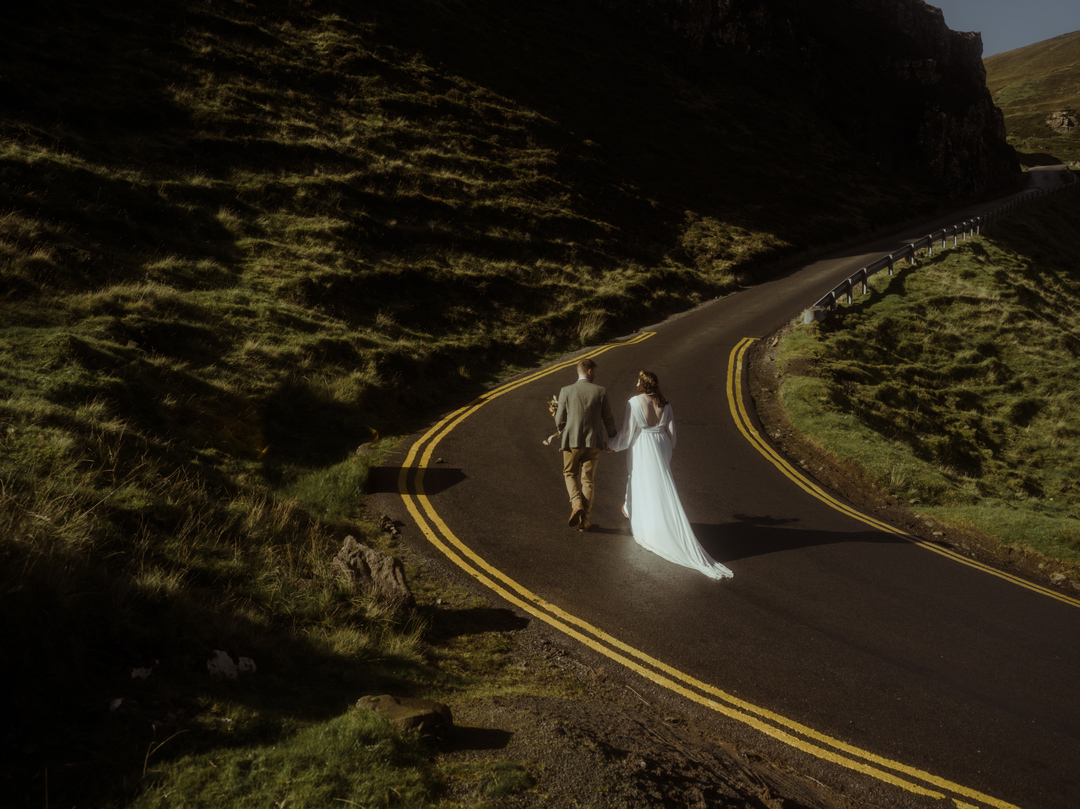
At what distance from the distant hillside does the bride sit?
11663 cm

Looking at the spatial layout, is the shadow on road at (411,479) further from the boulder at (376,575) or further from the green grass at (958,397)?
the green grass at (958,397)

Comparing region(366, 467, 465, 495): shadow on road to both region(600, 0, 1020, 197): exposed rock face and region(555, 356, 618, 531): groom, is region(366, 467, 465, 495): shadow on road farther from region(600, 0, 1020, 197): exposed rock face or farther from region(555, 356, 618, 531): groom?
region(600, 0, 1020, 197): exposed rock face

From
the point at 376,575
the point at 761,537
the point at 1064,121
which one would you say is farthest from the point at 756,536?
the point at 1064,121

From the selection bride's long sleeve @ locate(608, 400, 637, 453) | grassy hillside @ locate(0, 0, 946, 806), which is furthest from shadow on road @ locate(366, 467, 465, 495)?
bride's long sleeve @ locate(608, 400, 637, 453)

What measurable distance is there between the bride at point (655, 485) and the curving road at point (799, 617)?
266 mm

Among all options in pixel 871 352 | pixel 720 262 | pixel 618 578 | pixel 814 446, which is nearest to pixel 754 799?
pixel 618 578

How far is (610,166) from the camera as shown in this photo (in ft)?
118

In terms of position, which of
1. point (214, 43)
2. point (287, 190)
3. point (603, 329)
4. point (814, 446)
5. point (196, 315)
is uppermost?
point (214, 43)

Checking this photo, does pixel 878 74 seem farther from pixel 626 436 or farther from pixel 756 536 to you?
pixel 626 436

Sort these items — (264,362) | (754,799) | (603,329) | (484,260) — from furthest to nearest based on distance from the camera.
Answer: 1. (484,260)
2. (603,329)
3. (264,362)
4. (754,799)

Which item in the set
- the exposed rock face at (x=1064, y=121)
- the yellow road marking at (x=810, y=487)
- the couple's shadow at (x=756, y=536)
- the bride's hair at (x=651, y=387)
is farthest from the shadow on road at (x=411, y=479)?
the exposed rock face at (x=1064, y=121)

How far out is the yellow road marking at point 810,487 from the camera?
8.64 m

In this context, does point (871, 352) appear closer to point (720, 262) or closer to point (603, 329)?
point (603, 329)

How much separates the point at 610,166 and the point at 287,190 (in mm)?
19416
